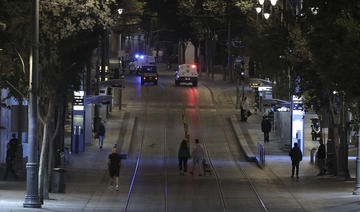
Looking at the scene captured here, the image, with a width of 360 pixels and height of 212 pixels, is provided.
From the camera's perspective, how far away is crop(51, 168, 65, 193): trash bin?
98.8 ft

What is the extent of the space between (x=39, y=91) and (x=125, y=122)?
2966 cm

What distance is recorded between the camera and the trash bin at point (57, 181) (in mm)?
30125

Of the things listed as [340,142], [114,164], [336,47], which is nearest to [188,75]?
[340,142]

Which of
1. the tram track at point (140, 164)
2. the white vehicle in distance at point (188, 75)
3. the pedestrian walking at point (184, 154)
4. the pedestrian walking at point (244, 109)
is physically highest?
the white vehicle in distance at point (188, 75)

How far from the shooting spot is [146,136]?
52.1m

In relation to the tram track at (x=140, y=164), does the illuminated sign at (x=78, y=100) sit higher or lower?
higher

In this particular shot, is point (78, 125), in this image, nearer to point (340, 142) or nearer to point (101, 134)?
point (101, 134)

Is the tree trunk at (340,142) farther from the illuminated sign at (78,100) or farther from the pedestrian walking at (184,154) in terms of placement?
the illuminated sign at (78,100)

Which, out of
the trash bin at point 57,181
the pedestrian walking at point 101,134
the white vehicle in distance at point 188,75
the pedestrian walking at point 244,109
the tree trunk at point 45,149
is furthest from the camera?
the white vehicle in distance at point 188,75

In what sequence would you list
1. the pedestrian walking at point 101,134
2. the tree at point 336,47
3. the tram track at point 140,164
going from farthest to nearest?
the pedestrian walking at point 101,134
the tram track at point 140,164
the tree at point 336,47

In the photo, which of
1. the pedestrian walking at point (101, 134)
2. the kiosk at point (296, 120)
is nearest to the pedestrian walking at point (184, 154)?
the kiosk at point (296, 120)

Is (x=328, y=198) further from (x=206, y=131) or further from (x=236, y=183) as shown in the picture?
(x=206, y=131)

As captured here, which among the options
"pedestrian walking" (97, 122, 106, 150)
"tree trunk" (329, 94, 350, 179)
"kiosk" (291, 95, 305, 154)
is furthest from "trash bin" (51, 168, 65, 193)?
"kiosk" (291, 95, 305, 154)

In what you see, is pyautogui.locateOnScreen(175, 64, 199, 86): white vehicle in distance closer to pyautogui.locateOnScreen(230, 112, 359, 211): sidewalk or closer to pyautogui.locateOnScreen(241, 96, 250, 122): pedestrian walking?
pyautogui.locateOnScreen(241, 96, 250, 122): pedestrian walking
